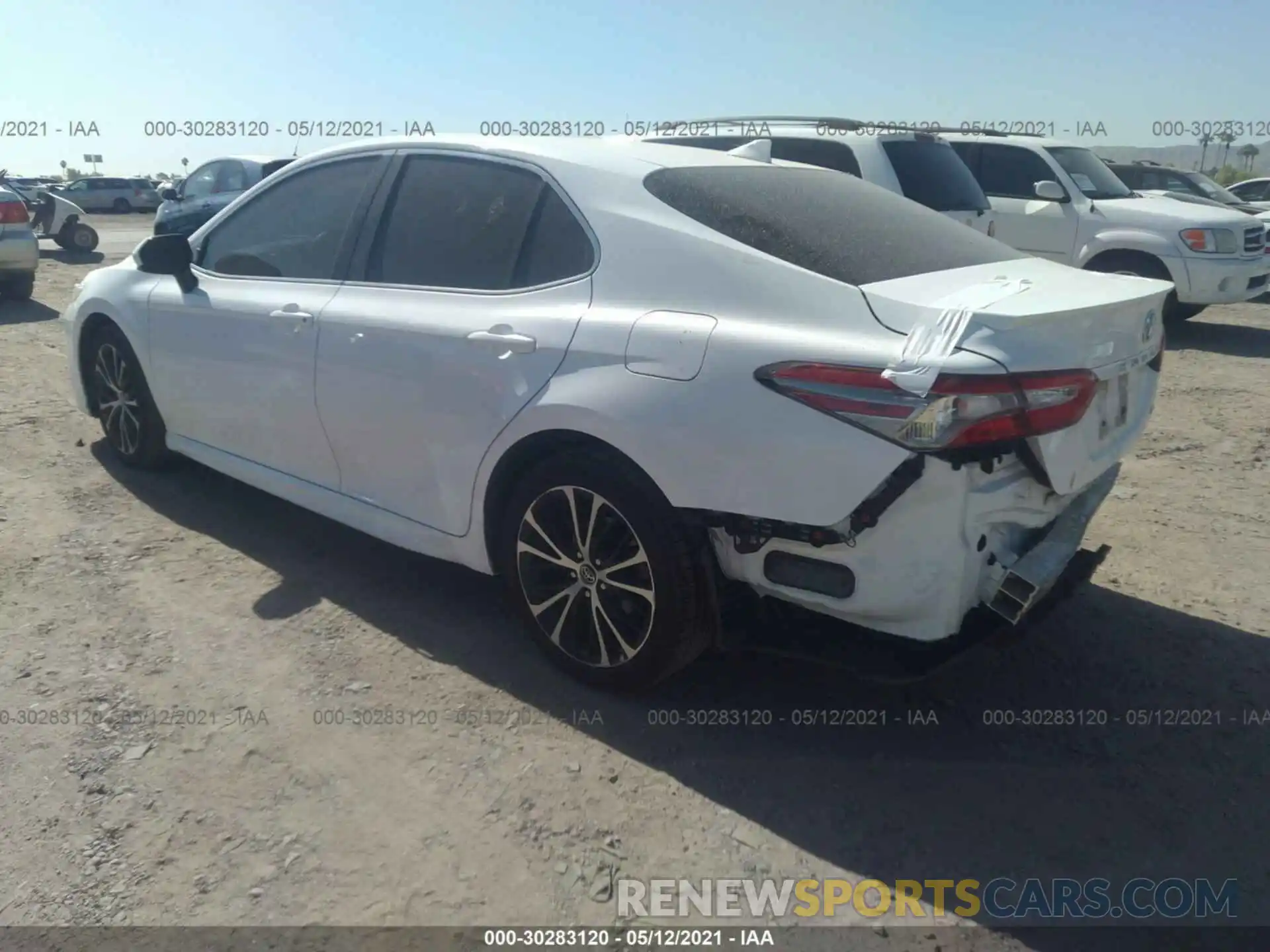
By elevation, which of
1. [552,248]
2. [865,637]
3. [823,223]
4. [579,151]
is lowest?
[865,637]

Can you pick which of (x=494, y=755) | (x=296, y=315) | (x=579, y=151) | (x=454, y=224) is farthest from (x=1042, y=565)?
(x=296, y=315)

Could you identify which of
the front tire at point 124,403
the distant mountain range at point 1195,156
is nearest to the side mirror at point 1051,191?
the front tire at point 124,403

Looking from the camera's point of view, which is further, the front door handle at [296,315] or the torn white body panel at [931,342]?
the front door handle at [296,315]

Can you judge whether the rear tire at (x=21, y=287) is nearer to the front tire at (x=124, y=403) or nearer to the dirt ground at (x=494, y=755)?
the front tire at (x=124, y=403)

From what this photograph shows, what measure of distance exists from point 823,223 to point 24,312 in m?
10.6

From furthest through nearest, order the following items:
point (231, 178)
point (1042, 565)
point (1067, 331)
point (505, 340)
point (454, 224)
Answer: point (231, 178), point (454, 224), point (505, 340), point (1042, 565), point (1067, 331)

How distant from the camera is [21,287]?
11.7 meters

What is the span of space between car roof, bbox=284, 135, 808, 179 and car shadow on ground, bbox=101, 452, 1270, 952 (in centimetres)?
168

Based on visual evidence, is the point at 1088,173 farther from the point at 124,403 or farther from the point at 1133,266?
the point at 124,403

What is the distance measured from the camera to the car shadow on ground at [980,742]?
2668 mm

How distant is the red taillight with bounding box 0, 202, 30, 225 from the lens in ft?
37.1

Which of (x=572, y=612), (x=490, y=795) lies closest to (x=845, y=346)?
(x=572, y=612)

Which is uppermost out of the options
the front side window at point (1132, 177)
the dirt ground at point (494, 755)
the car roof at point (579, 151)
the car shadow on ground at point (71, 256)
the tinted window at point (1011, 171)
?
the front side window at point (1132, 177)

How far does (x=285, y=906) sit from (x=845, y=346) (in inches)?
76.4
